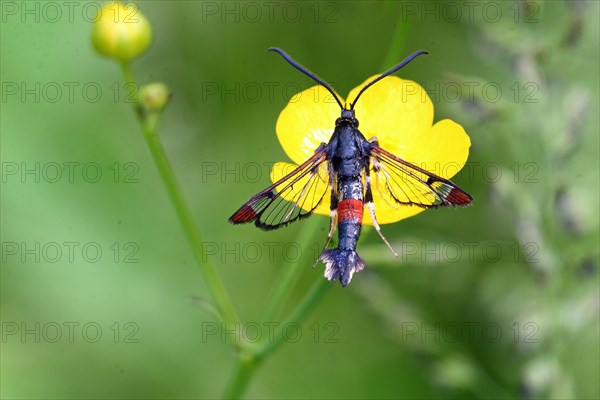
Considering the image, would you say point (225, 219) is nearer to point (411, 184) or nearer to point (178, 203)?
point (178, 203)

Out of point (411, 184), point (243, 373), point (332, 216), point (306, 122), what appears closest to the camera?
point (332, 216)

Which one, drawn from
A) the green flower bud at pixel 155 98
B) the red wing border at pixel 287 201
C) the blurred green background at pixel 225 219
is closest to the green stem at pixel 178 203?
the green flower bud at pixel 155 98

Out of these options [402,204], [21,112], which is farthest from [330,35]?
[402,204]

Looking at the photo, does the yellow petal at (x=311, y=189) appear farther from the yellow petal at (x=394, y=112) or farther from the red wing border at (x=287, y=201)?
the yellow petal at (x=394, y=112)

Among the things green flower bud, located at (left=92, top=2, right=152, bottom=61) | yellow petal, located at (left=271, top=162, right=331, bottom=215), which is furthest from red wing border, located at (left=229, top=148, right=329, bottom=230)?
green flower bud, located at (left=92, top=2, right=152, bottom=61)

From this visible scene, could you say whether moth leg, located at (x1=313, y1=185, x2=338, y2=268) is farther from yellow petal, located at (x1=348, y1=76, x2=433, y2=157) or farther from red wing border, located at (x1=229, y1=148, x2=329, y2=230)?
yellow petal, located at (x1=348, y1=76, x2=433, y2=157)

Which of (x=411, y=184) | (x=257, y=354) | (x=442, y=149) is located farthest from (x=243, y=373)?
(x=442, y=149)

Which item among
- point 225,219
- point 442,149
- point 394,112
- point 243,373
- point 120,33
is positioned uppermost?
point 120,33
